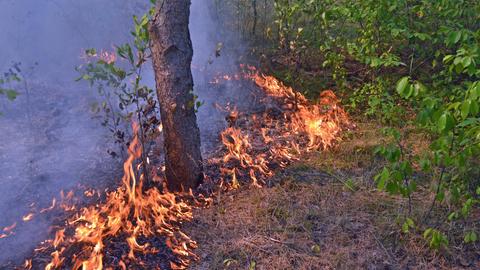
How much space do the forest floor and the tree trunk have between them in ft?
1.45

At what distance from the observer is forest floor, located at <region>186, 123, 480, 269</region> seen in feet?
9.96

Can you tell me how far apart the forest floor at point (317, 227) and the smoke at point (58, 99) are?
1291 millimetres

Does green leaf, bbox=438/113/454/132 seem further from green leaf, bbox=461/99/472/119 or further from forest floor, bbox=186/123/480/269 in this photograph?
forest floor, bbox=186/123/480/269

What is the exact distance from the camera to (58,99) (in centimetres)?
598

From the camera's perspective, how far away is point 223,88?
21.5ft

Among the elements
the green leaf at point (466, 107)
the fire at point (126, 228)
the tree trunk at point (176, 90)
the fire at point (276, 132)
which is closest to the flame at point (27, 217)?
Answer: the fire at point (126, 228)

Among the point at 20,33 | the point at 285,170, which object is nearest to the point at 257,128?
the point at 285,170

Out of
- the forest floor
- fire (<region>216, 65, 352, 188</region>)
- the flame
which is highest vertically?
fire (<region>216, 65, 352, 188</region>)

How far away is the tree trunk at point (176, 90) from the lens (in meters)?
3.62

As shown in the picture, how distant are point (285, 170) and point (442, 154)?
1.81m

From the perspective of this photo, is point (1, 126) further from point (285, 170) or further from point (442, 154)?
point (442, 154)

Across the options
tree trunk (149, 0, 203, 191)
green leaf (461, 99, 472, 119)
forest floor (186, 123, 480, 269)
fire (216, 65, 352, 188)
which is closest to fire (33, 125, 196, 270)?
forest floor (186, 123, 480, 269)

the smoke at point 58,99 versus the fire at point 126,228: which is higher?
the smoke at point 58,99

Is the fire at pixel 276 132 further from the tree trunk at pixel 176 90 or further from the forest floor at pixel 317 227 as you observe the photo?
the tree trunk at pixel 176 90
